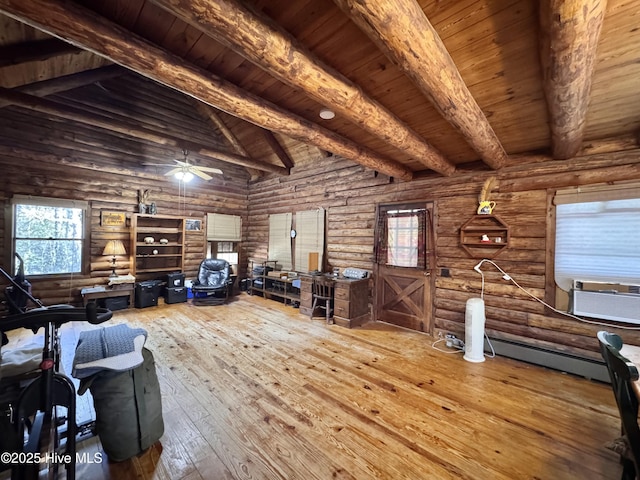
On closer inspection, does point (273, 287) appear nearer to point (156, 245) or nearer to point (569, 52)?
point (156, 245)

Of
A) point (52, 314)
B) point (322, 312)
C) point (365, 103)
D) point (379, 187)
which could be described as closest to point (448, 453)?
point (52, 314)

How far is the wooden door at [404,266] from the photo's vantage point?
4352 mm

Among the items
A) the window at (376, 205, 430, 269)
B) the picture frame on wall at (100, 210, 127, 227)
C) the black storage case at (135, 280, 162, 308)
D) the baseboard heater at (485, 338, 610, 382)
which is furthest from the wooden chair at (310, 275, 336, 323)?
the picture frame on wall at (100, 210, 127, 227)

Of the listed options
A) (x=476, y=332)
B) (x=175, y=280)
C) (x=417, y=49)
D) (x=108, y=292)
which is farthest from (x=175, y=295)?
(x=417, y=49)

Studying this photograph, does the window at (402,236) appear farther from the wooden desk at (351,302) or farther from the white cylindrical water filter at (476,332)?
the white cylindrical water filter at (476,332)

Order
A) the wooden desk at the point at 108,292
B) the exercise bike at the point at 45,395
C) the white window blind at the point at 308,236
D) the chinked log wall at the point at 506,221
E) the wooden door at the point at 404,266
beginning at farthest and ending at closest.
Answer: the white window blind at the point at 308,236 → the wooden desk at the point at 108,292 → the wooden door at the point at 404,266 → the chinked log wall at the point at 506,221 → the exercise bike at the point at 45,395

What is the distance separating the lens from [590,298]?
3055mm

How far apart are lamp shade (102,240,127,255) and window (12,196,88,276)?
503mm

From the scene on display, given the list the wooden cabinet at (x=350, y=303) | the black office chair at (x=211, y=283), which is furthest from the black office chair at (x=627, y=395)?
the black office chair at (x=211, y=283)

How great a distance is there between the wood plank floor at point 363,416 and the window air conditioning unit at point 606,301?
0.77 m

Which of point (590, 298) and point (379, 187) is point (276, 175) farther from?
point (590, 298)

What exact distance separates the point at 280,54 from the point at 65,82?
16.0 ft

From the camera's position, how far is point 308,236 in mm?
6176

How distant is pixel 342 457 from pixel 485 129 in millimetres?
3160
